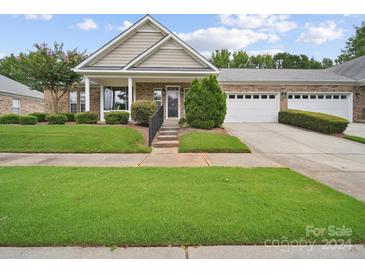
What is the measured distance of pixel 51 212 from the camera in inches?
151

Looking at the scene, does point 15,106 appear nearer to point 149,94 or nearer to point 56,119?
point 56,119

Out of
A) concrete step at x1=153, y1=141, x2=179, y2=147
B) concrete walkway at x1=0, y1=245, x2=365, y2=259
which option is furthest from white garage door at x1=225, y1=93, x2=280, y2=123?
concrete walkway at x1=0, y1=245, x2=365, y2=259

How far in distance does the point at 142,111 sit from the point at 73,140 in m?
4.14

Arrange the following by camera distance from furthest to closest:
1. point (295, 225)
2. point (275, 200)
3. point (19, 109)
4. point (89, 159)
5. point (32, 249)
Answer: point (19, 109), point (89, 159), point (275, 200), point (295, 225), point (32, 249)

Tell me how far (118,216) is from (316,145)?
10.1m

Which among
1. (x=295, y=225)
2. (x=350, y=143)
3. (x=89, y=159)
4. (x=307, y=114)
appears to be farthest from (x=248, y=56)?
(x=295, y=225)

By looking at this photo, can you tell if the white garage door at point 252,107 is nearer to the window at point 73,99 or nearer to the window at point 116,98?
→ the window at point 116,98

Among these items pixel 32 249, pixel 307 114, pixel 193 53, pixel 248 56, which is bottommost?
pixel 32 249

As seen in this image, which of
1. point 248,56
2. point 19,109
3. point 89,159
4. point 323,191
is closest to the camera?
point 323,191

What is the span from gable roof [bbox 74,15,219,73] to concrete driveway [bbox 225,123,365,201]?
18.5 feet

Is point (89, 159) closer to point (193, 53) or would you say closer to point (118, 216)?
point (118, 216)

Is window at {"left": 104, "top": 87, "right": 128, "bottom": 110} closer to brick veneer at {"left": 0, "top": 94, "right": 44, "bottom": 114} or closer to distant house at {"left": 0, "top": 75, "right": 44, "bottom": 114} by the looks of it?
distant house at {"left": 0, "top": 75, "right": 44, "bottom": 114}

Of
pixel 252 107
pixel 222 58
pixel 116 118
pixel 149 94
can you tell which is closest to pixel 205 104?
pixel 116 118

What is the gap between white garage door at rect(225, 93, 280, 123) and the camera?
763 inches
